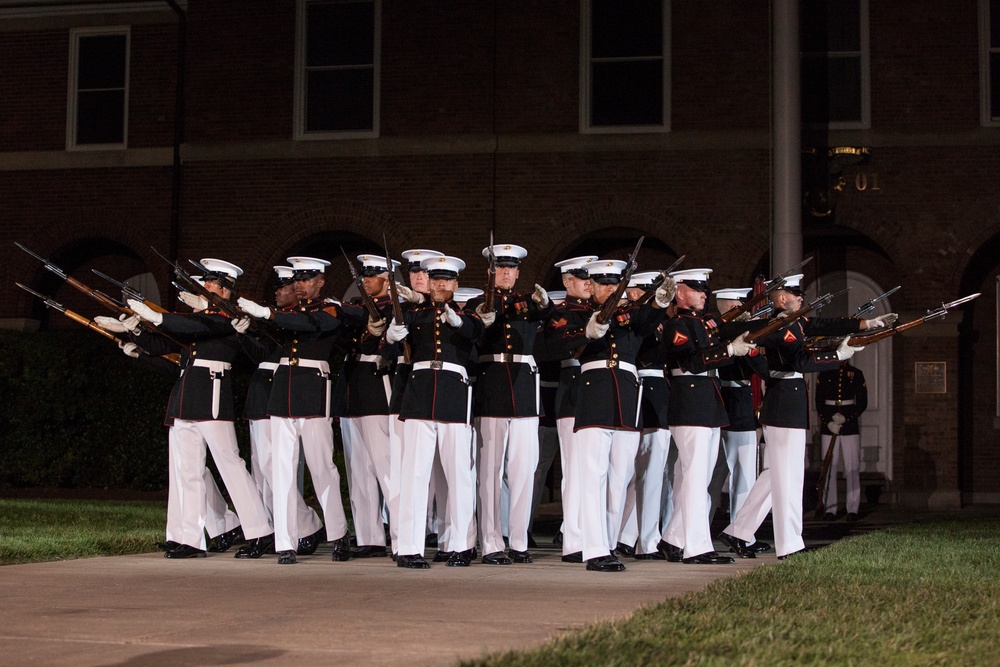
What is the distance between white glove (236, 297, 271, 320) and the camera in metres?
10.1

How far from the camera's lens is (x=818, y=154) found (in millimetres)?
18812

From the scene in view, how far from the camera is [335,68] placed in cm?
2031

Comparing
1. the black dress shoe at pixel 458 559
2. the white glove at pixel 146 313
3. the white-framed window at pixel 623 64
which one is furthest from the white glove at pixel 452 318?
the white-framed window at pixel 623 64

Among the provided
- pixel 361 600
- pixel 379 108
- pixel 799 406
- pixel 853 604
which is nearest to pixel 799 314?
pixel 799 406

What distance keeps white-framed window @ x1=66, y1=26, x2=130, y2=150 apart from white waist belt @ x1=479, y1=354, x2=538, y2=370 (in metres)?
12.0

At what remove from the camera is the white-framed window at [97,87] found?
21.0 m

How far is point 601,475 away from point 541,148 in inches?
395

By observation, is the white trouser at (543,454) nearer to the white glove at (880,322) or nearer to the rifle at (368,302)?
the rifle at (368,302)

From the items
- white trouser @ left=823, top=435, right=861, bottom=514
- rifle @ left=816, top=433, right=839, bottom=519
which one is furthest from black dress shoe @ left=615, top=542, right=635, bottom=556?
white trouser @ left=823, top=435, right=861, bottom=514

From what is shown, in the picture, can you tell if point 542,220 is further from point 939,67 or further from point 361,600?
point 361,600

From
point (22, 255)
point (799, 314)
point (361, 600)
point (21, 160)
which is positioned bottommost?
point (361, 600)

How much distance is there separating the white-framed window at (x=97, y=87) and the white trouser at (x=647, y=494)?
40.7 ft

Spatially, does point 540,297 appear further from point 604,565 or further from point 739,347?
point 604,565

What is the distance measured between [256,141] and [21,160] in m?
3.63
